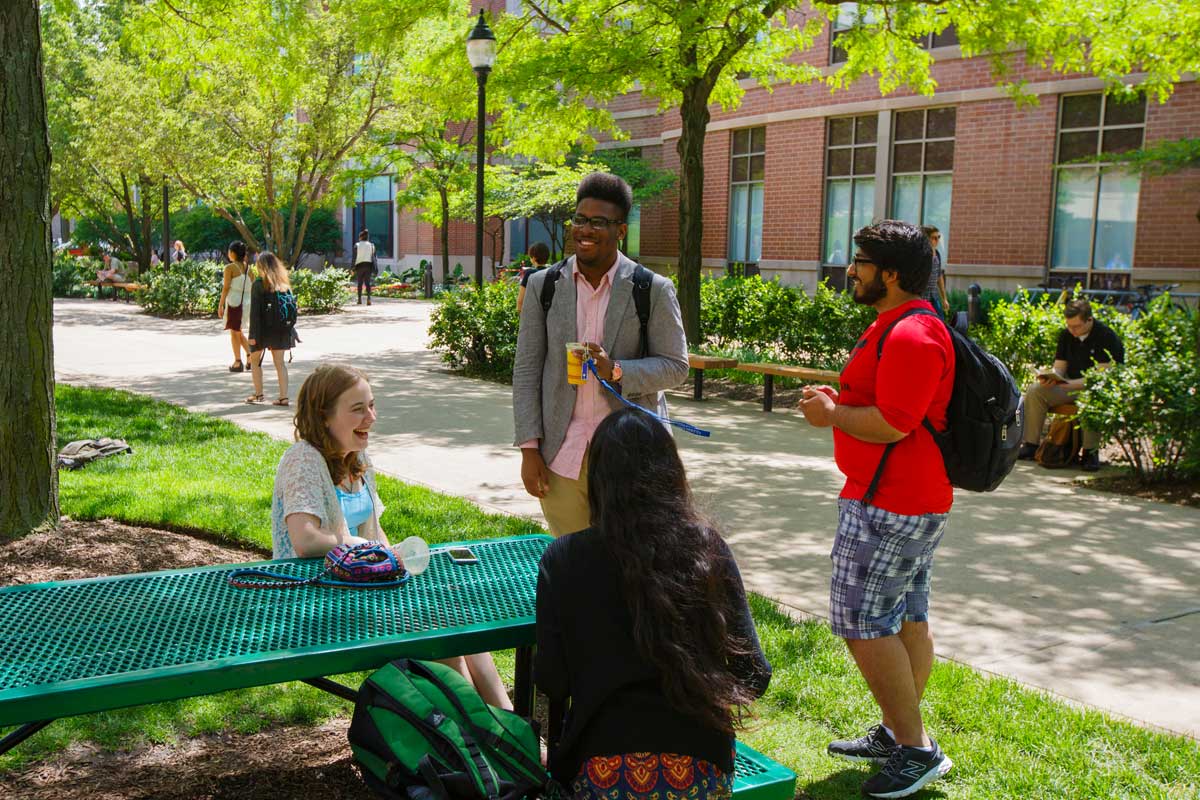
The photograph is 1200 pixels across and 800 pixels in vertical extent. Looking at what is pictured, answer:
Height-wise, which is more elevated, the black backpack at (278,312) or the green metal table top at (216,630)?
the black backpack at (278,312)

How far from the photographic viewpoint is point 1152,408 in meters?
7.91

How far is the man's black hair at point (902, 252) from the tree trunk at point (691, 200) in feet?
32.3

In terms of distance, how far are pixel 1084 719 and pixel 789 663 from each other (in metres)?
1.14

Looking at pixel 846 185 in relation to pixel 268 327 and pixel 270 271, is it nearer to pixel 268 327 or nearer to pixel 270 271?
pixel 270 271

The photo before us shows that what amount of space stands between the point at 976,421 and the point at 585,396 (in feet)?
4.42

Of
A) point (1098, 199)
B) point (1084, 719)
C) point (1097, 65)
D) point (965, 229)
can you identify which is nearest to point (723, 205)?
point (965, 229)

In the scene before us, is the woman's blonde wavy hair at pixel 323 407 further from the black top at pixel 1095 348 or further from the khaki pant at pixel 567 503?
the black top at pixel 1095 348

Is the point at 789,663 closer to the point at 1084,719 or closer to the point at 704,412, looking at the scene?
the point at 1084,719

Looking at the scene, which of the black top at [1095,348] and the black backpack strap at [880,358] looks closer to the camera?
the black backpack strap at [880,358]

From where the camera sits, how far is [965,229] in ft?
65.5

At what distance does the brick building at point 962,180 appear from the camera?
17.8 meters

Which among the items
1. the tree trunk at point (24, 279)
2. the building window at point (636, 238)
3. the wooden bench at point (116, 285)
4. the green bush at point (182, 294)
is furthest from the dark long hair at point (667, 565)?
the wooden bench at point (116, 285)

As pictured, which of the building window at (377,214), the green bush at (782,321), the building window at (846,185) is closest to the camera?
the green bush at (782,321)

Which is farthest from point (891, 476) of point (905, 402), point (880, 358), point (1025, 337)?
point (1025, 337)
